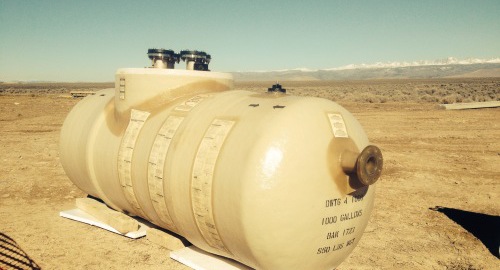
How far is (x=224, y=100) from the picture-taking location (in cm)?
495

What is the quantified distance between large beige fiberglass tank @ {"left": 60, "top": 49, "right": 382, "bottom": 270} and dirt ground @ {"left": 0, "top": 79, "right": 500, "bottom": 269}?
123 centimetres

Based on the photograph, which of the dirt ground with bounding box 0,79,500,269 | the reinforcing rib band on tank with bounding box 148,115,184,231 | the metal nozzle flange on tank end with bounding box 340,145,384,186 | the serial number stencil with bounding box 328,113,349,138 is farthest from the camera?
the dirt ground with bounding box 0,79,500,269

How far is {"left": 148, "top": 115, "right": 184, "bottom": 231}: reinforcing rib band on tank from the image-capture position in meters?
4.84

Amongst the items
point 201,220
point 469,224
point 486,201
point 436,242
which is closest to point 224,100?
point 201,220

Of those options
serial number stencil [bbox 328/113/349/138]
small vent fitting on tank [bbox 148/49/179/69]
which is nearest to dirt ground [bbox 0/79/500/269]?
serial number stencil [bbox 328/113/349/138]

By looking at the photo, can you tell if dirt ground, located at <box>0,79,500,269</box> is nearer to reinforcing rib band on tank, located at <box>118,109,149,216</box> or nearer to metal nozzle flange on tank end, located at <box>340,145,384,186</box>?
reinforcing rib band on tank, located at <box>118,109,149,216</box>

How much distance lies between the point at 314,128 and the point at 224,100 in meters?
1.46

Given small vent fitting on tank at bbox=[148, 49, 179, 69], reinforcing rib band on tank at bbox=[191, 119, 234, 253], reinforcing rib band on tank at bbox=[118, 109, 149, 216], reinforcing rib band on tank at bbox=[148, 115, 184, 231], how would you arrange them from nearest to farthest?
reinforcing rib band on tank at bbox=[191, 119, 234, 253]
reinforcing rib band on tank at bbox=[148, 115, 184, 231]
reinforcing rib band on tank at bbox=[118, 109, 149, 216]
small vent fitting on tank at bbox=[148, 49, 179, 69]

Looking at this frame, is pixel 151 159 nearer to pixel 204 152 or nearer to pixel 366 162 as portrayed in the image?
pixel 204 152

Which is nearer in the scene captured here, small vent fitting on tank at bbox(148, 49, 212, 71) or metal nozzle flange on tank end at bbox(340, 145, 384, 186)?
metal nozzle flange on tank end at bbox(340, 145, 384, 186)

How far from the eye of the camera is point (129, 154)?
5.44 m

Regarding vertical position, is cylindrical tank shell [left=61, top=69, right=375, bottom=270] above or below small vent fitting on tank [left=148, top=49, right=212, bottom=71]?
below

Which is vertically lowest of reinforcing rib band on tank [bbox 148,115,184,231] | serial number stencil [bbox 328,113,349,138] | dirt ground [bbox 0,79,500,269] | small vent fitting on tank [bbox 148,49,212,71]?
dirt ground [bbox 0,79,500,269]

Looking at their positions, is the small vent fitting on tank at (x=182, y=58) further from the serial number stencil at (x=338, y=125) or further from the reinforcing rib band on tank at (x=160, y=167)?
the serial number stencil at (x=338, y=125)
